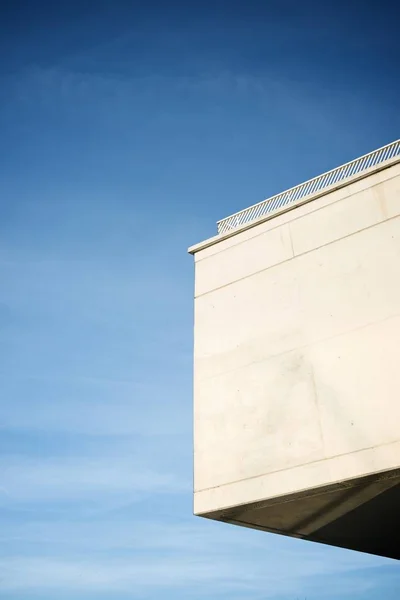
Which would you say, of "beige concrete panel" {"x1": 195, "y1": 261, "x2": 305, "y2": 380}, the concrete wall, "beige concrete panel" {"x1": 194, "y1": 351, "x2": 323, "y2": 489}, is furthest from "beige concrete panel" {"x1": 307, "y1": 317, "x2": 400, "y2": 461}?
"beige concrete panel" {"x1": 195, "y1": 261, "x2": 305, "y2": 380}

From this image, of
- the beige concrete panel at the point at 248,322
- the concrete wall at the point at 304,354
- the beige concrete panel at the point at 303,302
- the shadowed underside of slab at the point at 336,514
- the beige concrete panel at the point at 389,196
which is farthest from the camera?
the beige concrete panel at the point at 248,322

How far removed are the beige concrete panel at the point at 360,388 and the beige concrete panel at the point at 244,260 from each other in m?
3.93

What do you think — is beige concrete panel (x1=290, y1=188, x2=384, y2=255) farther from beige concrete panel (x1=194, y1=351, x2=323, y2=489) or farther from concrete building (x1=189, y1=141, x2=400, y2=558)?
beige concrete panel (x1=194, y1=351, x2=323, y2=489)

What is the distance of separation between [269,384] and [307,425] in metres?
1.75

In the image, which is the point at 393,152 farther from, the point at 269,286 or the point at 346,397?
the point at 346,397

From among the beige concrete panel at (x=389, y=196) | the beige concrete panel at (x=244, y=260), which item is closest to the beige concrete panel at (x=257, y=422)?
the beige concrete panel at (x=244, y=260)

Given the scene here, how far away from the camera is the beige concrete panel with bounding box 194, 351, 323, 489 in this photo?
1570cm

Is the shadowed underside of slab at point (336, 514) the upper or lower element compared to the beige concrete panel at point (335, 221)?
lower

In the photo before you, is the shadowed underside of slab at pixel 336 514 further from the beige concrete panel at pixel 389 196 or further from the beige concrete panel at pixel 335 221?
the beige concrete panel at pixel 389 196

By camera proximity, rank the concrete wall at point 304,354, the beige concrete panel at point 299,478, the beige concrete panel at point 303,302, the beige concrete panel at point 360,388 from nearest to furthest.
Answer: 1. the beige concrete panel at point 299,478
2. the beige concrete panel at point 360,388
3. the concrete wall at point 304,354
4. the beige concrete panel at point 303,302

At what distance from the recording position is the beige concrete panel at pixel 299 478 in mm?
14281

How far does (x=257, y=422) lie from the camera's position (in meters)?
16.5

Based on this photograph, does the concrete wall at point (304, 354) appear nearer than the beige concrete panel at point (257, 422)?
Yes

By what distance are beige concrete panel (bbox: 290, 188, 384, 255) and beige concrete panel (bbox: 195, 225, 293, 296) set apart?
1.52 ft
